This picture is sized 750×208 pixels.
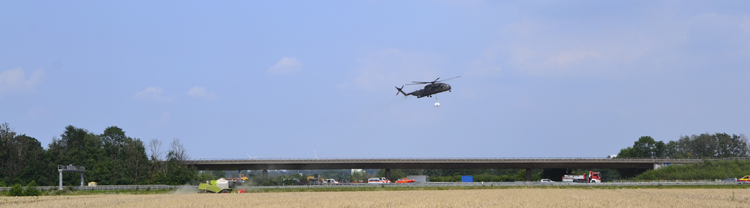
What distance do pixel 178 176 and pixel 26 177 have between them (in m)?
32.3

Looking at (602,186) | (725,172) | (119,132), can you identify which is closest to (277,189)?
(602,186)

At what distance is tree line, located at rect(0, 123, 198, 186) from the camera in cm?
11212

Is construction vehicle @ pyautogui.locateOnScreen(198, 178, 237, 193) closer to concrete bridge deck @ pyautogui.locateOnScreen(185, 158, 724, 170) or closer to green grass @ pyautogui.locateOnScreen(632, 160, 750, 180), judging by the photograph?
concrete bridge deck @ pyautogui.locateOnScreen(185, 158, 724, 170)

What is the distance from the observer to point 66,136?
16288cm

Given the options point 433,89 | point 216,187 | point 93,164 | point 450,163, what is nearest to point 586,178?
point 450,163

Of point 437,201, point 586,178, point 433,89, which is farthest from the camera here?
point 586,178

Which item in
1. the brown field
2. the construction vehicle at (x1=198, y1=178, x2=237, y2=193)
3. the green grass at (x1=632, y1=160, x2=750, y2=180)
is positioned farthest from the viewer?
the green grass at (x1=632, y1=160, x2=750, y2=180)

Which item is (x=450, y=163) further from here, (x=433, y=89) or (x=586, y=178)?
(x=433, y=89)

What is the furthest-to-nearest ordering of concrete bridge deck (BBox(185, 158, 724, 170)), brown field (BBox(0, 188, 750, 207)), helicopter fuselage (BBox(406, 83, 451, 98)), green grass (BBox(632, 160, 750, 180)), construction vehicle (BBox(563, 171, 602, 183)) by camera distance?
concrete bridge deck (BBox(185, 158, 724, 170)) → green grass (BBox(632, 160, 750, 180)) → construction vehicle (BBox(563, 171, 602, 183)) → helicopter fuselage (BBox(406, 83, 451, 98)) → brown field (BBox(0, 188, 750, 207))

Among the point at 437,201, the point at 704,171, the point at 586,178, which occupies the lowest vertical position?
the point at 586,178

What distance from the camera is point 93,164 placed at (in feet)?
390

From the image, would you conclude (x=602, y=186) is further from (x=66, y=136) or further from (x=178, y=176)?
(x=66, y=136)

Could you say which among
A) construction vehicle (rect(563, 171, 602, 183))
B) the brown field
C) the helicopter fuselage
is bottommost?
construction vehicle (rect(563, 171, 602, 183))

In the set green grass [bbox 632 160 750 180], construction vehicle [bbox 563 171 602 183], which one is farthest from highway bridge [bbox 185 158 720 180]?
construction vehicle [bbox 563 171 602 183]
